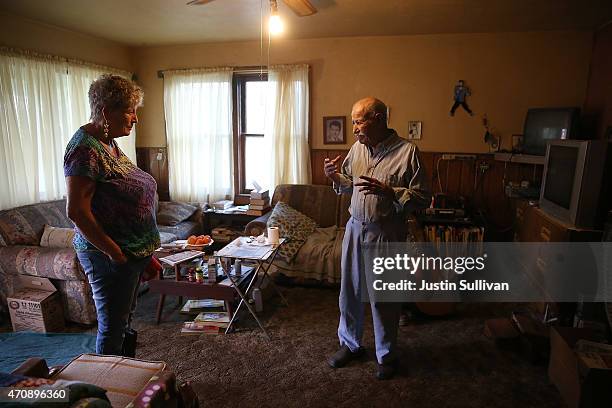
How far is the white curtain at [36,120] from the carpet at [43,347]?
4.10 ft

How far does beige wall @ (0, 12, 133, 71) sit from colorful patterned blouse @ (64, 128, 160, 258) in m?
2.64

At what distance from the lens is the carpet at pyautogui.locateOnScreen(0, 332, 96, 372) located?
229cm

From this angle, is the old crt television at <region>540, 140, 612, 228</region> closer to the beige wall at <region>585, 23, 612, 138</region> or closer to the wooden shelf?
the wooden shelf

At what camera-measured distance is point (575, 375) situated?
1.86 meters

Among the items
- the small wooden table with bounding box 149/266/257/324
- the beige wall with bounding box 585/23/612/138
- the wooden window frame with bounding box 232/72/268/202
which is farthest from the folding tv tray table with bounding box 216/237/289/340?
the beige wall with bounding box 585/23/612/138

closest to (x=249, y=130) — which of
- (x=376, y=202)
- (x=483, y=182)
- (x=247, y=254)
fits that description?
(x=247, y=254)

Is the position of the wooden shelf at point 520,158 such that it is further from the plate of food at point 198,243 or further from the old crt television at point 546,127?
the plate of food at point 198,243

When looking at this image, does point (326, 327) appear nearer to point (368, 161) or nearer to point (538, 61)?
point (368, 161)

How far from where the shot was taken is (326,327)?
2.73m

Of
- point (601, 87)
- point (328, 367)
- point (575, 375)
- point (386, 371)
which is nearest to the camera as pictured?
point (575, 375)

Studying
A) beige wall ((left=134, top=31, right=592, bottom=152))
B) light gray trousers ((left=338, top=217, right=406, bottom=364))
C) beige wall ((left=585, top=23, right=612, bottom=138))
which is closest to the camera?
light gray trousers ((left=338, top=217, right=406, bottom=364))

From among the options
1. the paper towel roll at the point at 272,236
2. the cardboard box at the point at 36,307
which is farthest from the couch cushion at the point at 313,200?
the cardboard box at the point at 36,307

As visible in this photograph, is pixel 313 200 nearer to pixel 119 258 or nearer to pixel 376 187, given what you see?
pixel 376 187

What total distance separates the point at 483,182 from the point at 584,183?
57.5 inches
